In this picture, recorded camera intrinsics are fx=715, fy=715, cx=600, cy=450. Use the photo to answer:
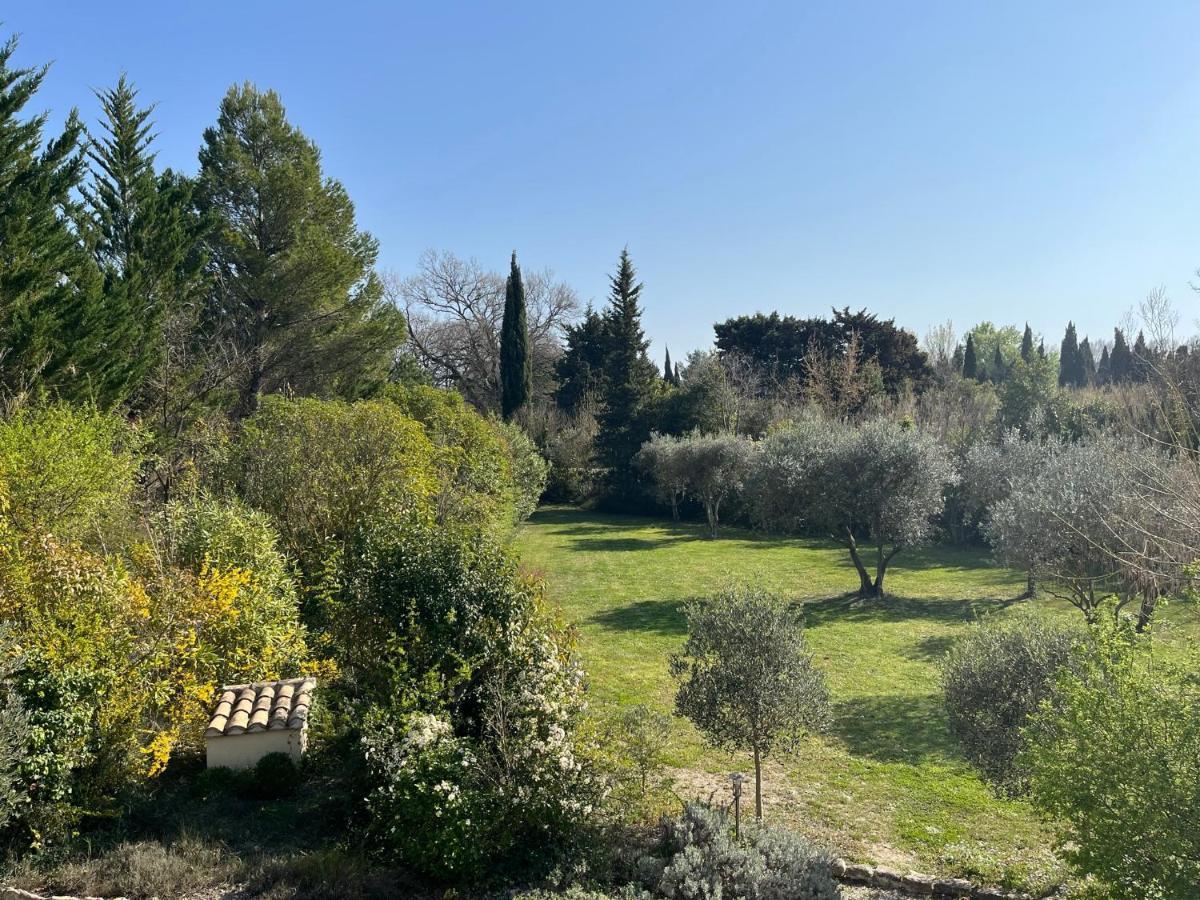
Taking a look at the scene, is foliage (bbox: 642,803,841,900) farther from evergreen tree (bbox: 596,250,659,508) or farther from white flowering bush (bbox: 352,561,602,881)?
evergreen tree (bbox: 596,250,659,508)

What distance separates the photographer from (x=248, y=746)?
8.38 m

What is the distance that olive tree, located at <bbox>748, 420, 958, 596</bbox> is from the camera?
69.5 ft

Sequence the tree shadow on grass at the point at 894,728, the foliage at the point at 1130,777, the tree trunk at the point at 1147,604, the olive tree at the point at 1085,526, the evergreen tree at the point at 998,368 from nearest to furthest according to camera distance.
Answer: the foliage at the point at 1130,777 < the tree shadow on grass at the point at 894,728 < the tree trunk at the point at 1147,604 < the olive tree at the point at 1085,526 < the evergreen tree at the point at 998,368

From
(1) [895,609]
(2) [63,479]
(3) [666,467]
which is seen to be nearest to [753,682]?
(2) [63,479]

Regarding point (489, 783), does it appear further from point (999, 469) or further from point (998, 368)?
point (998, 368)

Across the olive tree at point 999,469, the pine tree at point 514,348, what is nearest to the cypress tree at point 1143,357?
the olive tree at point 999,469

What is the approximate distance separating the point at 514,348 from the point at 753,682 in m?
38.4

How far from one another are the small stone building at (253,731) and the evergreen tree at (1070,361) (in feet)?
325

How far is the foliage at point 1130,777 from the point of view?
4895 millimetres

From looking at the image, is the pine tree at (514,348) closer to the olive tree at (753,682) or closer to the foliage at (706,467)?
the foliage at (706,467)

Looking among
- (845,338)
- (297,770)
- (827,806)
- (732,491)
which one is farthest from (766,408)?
(297,770)

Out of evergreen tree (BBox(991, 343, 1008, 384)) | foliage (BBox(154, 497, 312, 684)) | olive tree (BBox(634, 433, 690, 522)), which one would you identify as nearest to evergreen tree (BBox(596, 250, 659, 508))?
olive tree (BBox(634, 433, 690, 522))

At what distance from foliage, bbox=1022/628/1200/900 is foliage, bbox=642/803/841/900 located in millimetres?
2154

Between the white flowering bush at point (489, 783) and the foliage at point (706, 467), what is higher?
the foliage at point (706, 467)
